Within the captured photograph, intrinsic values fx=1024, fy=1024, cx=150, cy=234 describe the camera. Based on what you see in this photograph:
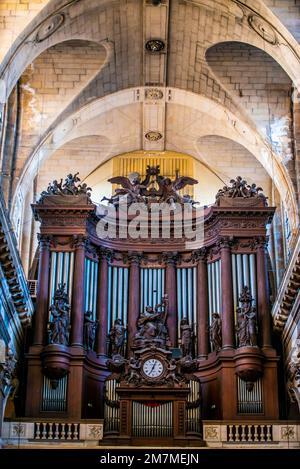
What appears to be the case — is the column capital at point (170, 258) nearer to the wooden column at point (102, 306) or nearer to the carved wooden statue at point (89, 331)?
the wooden column at point (102, 306)

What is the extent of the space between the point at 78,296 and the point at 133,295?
6.53 feet

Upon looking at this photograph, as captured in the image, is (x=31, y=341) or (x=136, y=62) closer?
(x=31, y=341)

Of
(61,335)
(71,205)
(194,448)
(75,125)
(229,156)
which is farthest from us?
(229,156)

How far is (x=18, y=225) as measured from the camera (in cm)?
3238

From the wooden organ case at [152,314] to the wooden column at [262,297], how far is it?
0.03 metres

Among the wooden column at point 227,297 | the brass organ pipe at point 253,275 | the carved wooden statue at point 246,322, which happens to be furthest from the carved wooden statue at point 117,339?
the brass organ pipe at point 253,275

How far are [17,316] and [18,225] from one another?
461 centimetres

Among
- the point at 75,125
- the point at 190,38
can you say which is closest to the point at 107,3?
the point at 190,38

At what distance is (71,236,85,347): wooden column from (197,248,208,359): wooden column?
343cm

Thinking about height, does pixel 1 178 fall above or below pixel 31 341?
above

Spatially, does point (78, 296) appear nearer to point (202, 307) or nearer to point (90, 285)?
point (90, 285)

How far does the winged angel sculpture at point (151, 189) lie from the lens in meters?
32.5

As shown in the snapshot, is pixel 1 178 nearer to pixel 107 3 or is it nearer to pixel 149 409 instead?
pixel 107 3

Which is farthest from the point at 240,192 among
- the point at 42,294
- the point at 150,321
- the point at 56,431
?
the point at 56,431
